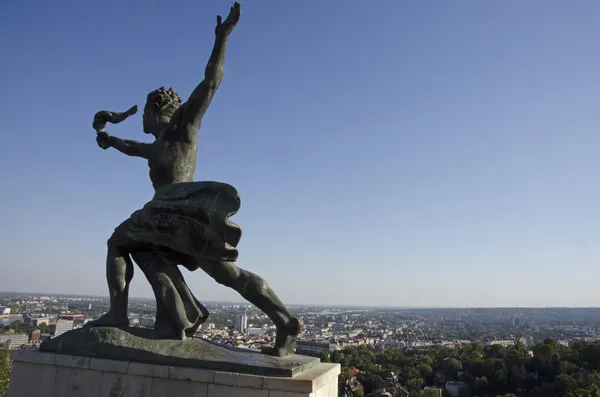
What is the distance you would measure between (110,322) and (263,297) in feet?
5.70

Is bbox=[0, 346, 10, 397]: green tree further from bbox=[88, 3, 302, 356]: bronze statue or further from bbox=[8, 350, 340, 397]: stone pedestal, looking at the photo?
bbox=[88, 3, 302, 356]: bronze statue

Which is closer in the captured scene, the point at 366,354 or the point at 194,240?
the point at 194,240

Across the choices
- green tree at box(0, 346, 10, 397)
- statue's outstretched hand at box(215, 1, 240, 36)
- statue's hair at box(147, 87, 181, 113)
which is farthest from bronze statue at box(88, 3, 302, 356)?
green tree at box(0, 346, 10, 397)

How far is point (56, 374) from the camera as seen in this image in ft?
14.7

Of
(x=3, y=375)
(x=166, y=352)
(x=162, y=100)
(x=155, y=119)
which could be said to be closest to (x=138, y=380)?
(x=166, y=352)

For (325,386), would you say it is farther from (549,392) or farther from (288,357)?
(549,392)

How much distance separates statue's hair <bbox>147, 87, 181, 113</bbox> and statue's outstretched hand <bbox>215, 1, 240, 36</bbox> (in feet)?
3.82

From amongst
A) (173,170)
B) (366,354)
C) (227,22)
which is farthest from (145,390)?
(366,354)

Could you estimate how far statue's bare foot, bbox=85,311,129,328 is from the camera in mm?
4844

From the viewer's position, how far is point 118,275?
508 centimetres

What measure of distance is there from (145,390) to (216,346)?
0.75 m

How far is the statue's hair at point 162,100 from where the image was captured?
18.7 ft

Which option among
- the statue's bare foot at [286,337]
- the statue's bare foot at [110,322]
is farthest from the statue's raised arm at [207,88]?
the statue's bare foot at [286,337]

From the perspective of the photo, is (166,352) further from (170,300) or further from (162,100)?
(162,100)
